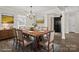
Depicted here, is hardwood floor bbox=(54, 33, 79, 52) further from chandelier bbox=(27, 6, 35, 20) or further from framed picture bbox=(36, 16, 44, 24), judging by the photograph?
→ chandelier bbox=(27, 6, 35, 20)

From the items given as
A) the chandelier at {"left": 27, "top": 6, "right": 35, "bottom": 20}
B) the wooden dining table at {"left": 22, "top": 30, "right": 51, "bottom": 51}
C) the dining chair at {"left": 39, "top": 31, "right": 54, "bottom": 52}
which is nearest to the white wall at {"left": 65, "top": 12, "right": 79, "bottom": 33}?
the dining chair at {"left": 39, "top": 31, "right": 54, "bottom": 52}

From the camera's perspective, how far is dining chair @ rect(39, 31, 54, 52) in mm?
2115

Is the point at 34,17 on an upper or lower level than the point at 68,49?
upper

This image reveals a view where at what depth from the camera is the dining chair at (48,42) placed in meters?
2.12

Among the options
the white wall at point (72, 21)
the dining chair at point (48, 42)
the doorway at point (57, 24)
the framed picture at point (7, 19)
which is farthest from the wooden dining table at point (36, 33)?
the white wall at point (72, 21)

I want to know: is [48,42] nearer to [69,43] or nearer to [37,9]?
[69,43]

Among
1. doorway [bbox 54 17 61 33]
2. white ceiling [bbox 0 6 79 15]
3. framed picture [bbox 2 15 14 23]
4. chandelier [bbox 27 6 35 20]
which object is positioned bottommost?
doorway [bbox 54 17 61 33]

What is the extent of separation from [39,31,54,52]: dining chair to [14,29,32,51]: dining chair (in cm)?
24

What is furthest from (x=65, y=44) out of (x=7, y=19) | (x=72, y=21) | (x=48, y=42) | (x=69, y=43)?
(x=7, y=19)

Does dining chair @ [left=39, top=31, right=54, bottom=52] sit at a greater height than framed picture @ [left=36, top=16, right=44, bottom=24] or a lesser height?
lesser
